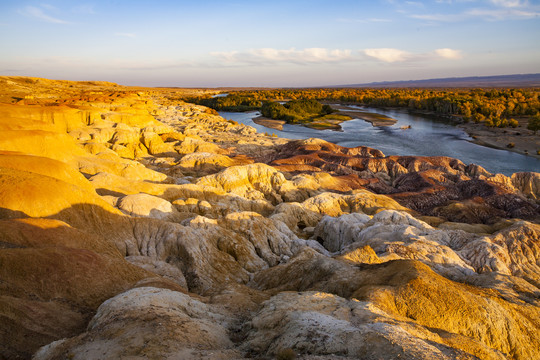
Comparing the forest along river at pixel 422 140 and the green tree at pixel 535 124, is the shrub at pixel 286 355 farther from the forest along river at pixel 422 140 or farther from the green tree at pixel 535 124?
the green tree at pixel 535 124

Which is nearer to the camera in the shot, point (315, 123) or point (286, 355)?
point (286, 355)

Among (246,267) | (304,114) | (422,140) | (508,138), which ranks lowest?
(246,267)

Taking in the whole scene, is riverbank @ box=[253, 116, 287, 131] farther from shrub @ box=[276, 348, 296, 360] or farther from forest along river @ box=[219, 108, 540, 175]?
shrub @ box=[276, 348, 296, 360]

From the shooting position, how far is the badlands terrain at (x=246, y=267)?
30.9ft

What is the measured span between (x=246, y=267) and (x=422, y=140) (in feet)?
247

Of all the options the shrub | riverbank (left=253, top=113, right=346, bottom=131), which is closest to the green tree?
riverbank (left=253, top=113, right=346, bottom=131)

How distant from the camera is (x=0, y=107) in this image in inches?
1638

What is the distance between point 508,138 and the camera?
82.3 m

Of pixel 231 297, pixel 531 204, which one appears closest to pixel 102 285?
pixel 231 297

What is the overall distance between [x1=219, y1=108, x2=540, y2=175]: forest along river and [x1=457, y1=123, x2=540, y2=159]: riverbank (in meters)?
2.17

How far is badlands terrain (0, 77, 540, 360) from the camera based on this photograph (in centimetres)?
941

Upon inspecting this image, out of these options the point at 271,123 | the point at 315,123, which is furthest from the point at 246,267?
the point at 271,123

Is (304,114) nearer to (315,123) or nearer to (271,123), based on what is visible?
(315,123)

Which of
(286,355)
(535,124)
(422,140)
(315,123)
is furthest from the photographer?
(315,123)
